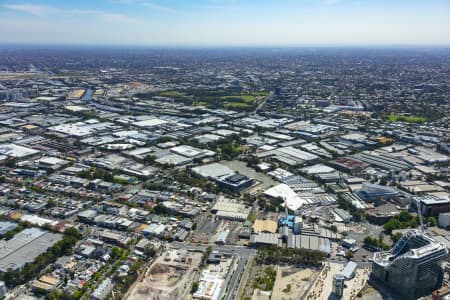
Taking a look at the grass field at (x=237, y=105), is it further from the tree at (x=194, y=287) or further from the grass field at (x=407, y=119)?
the tree at (x=194, y=287)

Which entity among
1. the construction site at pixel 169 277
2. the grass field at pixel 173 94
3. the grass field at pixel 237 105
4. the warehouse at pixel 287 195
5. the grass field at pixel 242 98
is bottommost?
the construction site at pixel 169 277

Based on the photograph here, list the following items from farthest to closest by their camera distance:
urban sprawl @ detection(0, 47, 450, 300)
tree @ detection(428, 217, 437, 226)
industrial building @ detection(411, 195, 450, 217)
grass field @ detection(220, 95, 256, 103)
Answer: grass field @ detection(220, 95, 256, 103), industrial building @ detection(411, 195, 450, 217), tree @ detection(428, 217, 437, 226), urban sprawl @ detection(0, 47, 450, 300)

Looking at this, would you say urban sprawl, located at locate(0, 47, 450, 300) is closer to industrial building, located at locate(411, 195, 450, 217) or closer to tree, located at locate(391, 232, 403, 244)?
industrial building, located at locate(411, 195, 450, 217)

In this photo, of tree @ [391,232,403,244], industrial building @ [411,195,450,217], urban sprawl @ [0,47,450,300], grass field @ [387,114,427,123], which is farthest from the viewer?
grass field @ [387,114,427,123]

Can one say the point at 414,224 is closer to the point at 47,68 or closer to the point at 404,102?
the point at 404,102

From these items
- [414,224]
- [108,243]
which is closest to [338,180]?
[414,224]

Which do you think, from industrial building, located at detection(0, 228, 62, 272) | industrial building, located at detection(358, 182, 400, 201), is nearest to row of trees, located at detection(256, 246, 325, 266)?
industrial building, located at detection(358, 182, 400, 201)

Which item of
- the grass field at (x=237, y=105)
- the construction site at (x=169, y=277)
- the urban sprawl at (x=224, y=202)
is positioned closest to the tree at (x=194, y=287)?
the urban sprawl at (x=224, y=202)

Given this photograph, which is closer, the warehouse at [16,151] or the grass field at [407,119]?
the warehouse at [16,151]
